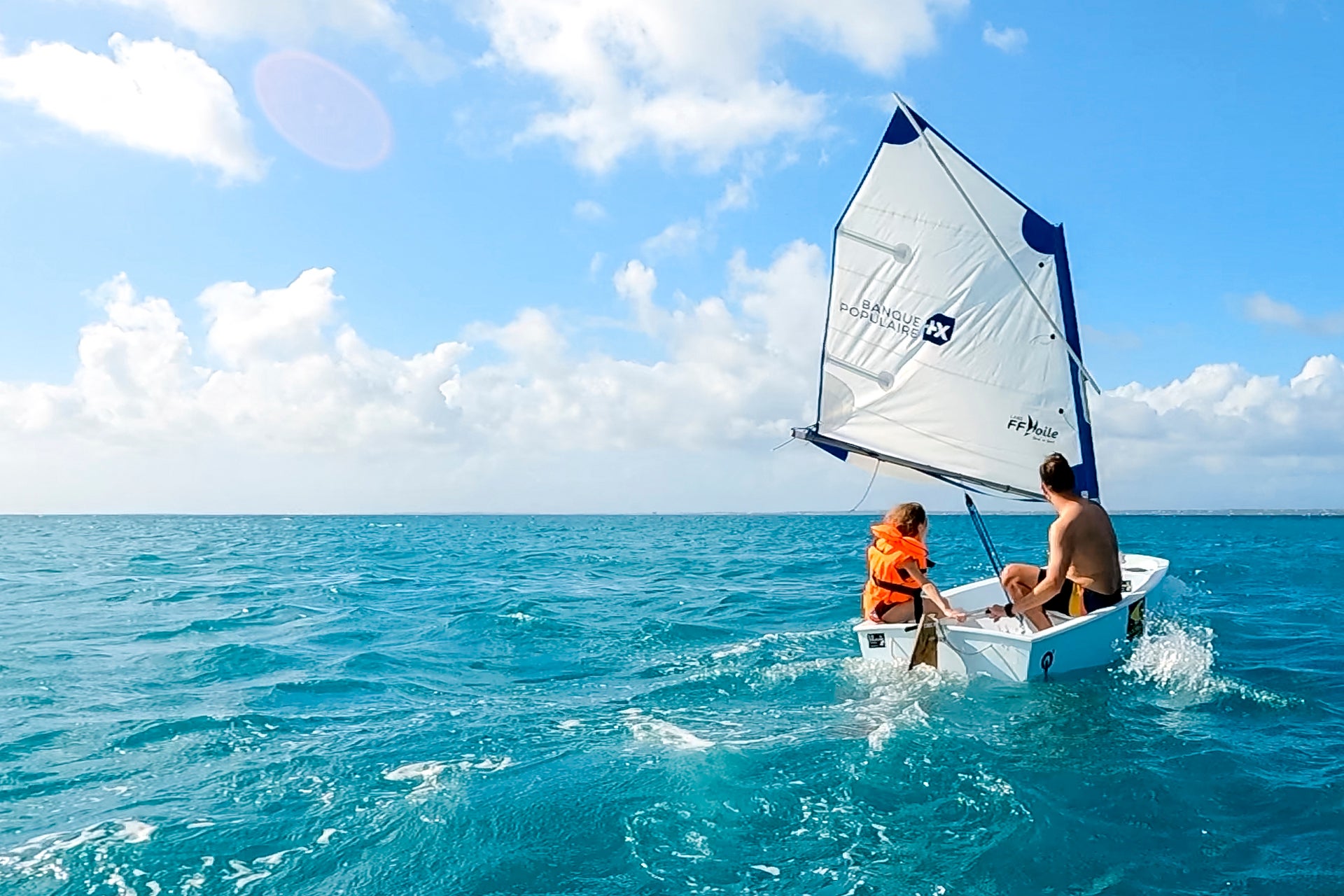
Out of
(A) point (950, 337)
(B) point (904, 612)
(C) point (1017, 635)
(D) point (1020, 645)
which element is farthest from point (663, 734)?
(A) point (950, 337)

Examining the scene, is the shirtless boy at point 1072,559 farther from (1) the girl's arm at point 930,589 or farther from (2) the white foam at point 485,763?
(2) the white foam at point 485,763

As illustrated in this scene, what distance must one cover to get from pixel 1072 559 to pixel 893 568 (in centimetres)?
208

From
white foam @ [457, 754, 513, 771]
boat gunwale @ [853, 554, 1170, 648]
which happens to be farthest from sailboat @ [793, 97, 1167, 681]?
white foam @ [457, 754, 513, 771]

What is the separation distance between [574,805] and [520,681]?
5.07 meters

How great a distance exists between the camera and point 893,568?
9750 mm

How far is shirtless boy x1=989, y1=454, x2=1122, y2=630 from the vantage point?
9.56 meters

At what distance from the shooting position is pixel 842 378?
11.8 m

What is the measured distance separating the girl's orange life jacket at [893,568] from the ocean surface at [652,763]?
0.84m

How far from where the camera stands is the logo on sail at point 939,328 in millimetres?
11570

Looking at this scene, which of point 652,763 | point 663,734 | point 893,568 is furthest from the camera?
point 893,568

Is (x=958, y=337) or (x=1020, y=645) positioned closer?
(x=1020, y=645)

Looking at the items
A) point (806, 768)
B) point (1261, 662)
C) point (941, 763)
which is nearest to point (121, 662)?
point (806, 768)

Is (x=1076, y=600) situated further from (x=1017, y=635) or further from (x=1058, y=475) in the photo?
(x=1058, y=475)

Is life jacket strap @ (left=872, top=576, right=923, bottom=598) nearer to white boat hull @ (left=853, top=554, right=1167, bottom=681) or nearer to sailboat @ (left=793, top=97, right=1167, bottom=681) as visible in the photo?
white boat hull @ (left=853, top=554, right=1167, bottom=681)
